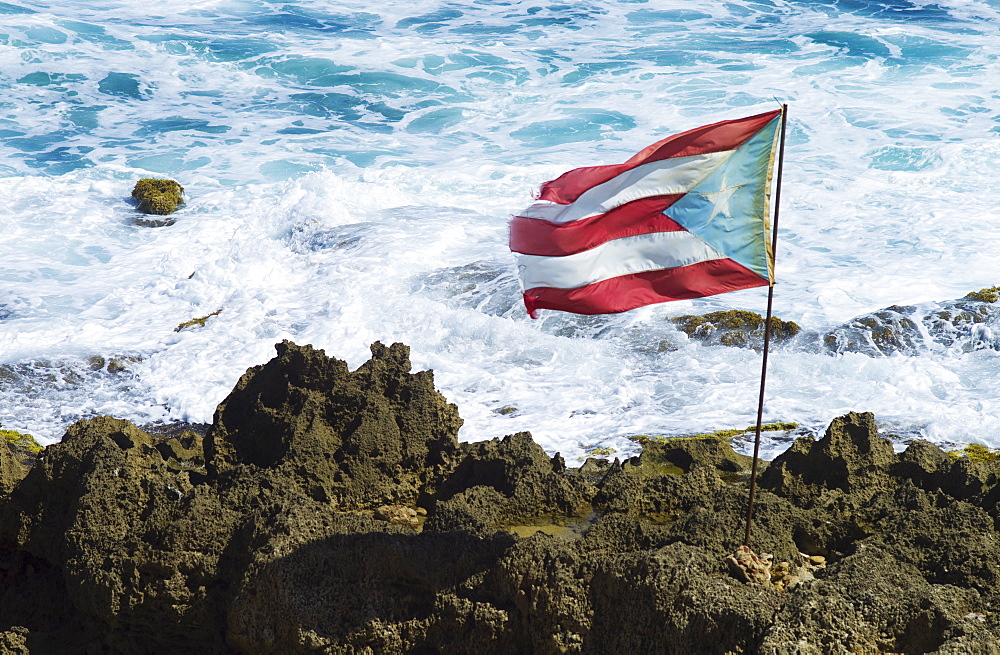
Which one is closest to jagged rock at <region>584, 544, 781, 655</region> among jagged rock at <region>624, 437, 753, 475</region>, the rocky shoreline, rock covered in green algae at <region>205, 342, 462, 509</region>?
the rocky shoreline

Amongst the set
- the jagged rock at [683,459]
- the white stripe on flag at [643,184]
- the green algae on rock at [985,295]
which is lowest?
the green algae on rock at [985,295]

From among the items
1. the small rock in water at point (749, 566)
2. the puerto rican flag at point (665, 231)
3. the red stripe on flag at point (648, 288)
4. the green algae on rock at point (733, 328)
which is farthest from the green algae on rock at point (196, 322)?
the small rock in water at point (749, 566)

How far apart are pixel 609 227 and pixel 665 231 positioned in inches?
13.9

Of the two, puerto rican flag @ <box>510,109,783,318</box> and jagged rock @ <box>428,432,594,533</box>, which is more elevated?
puerto rican flag @ <box>510,109,783,318</box>

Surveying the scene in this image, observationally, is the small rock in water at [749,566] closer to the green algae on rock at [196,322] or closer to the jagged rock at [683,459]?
the jagged rock at [683,459]

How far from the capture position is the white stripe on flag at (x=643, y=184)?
19.5 feet

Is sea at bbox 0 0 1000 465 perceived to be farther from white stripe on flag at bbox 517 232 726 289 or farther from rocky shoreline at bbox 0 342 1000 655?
white stripe on flag at bbox 517 232 726 289

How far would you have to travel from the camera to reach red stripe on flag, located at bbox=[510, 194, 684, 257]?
6035 mm

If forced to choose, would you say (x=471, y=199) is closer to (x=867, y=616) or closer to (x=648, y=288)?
(x=648, y=288)

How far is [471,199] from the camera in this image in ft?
67.1

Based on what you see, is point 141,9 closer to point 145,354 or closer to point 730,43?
point 730,43

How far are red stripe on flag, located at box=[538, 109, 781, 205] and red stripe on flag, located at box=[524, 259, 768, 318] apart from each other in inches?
25.3

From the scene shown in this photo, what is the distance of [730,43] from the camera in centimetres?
3169

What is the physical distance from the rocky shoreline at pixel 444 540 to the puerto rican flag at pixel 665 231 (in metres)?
1.60
